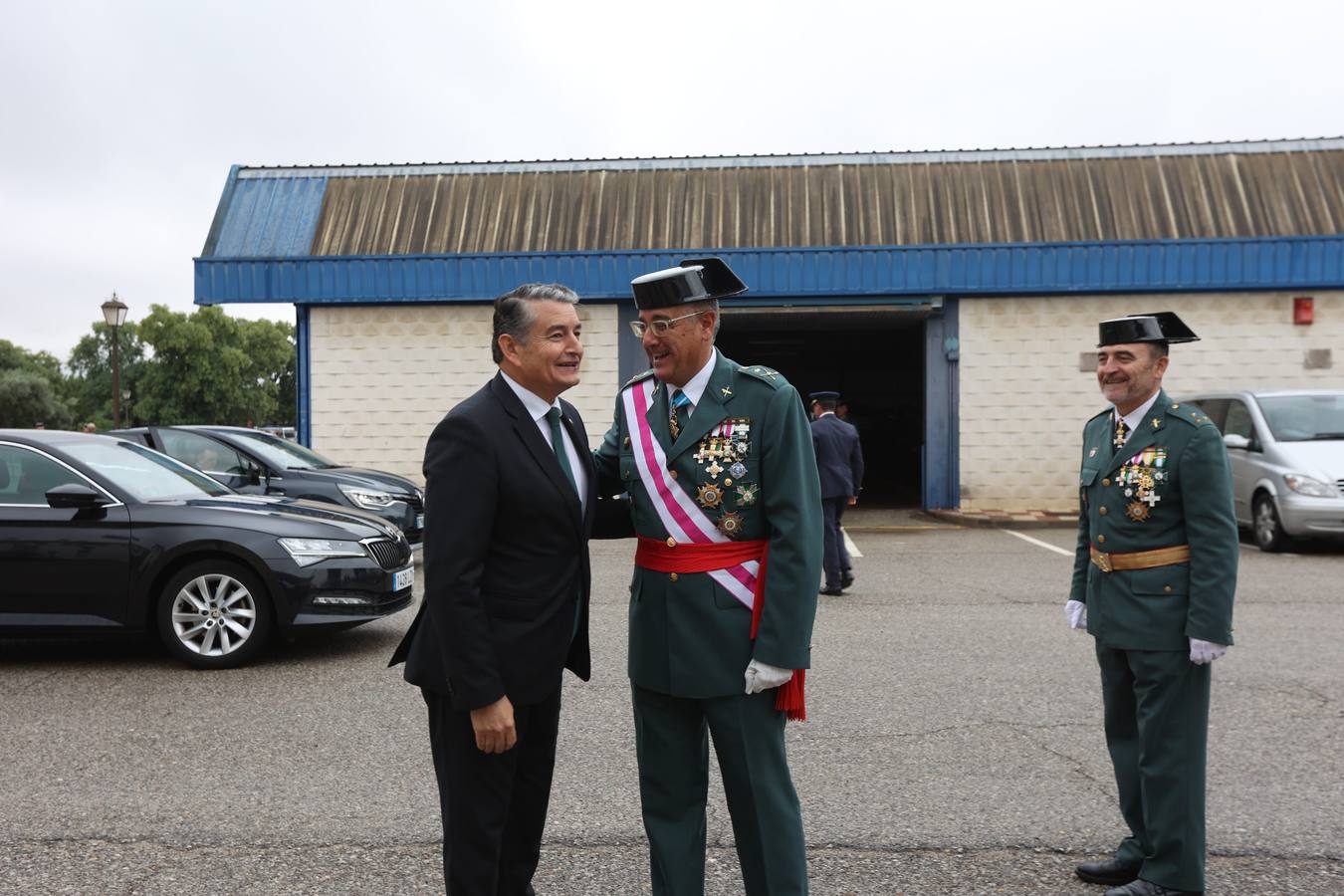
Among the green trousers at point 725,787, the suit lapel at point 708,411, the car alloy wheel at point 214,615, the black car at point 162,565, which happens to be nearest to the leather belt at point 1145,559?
the green trousers at point 725,787

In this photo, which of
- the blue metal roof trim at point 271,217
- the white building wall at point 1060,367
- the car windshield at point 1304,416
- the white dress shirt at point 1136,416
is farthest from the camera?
the blue metal roof trim at point 271,217

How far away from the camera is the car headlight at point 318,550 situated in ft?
22.7

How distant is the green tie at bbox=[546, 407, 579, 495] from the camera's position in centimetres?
302

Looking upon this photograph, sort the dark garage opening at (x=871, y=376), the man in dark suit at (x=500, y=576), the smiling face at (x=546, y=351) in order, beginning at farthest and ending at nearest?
the dark garage opening at (x=871, y=376) < the smiling face at (x=546, y=351) < the man in dark suit at (x=500, y=576)

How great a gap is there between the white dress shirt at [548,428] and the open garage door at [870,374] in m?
18.1

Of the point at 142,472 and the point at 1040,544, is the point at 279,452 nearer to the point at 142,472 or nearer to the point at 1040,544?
the point at 142,472

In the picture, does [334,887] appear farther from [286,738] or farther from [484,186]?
[484,186]

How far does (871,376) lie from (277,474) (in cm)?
2564

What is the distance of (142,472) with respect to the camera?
7.53m

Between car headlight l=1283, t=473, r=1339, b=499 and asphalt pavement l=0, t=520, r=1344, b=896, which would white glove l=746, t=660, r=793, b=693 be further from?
car headlight l=1283, t=473, r=1339, b=499

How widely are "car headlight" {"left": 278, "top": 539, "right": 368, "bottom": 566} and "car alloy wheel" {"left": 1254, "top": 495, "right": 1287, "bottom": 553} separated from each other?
10020 millimetres

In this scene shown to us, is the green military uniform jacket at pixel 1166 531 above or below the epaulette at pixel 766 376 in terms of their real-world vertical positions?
below

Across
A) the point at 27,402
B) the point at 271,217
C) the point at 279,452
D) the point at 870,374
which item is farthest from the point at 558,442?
the point at 27,402

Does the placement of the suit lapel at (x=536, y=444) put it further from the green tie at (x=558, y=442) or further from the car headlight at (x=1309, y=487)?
the car headlight at (x=1309, y=487)
